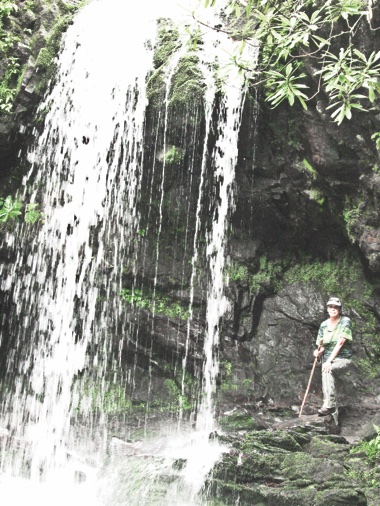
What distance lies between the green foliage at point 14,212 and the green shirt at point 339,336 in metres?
5.34

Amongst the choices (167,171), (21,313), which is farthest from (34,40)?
(21,313)

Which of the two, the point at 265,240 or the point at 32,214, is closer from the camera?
the point at 32,214

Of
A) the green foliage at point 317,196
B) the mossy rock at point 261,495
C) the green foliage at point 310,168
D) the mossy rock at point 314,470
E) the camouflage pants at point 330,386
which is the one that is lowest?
the mossy rock at point 261,495

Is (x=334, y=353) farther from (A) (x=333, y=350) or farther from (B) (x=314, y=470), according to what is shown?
(B) (x=314, y=470)

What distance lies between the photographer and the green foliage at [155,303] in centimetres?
947

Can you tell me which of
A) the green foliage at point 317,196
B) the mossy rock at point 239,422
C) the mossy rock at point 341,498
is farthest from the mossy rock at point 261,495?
the green foliage at point 317,196

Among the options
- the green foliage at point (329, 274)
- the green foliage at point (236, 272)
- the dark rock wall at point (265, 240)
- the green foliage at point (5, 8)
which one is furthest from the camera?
the green foliage at point (5, 8)

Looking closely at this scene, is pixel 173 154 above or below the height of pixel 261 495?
above

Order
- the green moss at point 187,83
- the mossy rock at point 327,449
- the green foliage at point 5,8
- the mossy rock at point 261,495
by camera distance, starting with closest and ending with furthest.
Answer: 1. the mossy rock at point 261,495
2. the mossy rock at point 327,449
3. the green moss at point 187,83
4. the green foliage at point 5,8

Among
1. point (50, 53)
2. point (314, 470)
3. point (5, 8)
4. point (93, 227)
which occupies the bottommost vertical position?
point (314, 470)

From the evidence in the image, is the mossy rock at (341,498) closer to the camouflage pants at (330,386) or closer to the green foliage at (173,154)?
the camouflage pants at (330,386)

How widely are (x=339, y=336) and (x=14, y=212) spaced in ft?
19.2

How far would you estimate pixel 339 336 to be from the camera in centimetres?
771

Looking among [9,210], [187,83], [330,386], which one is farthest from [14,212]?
[330,386]
